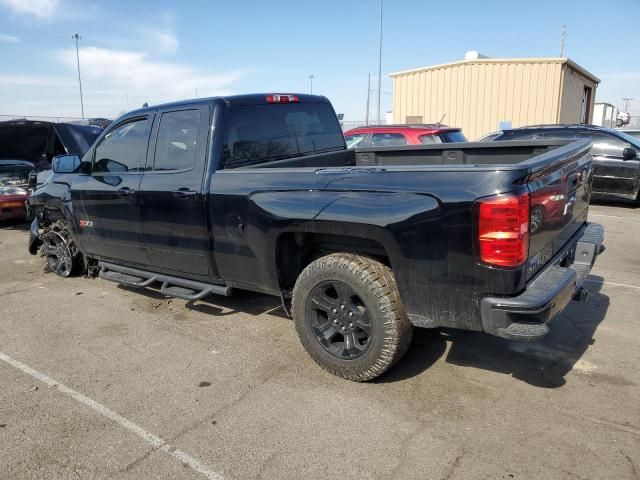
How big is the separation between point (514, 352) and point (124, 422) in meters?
2.77

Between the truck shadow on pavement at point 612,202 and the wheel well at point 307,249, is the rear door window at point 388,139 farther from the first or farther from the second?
the wheel well at point 307,249

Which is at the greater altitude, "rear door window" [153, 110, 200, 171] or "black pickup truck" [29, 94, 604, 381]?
"rear door window" [153, 110, 200, 171]

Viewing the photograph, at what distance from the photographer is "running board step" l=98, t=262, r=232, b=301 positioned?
14.0 ft

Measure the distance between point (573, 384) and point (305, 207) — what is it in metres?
2.11

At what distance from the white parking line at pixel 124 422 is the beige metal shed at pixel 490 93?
17452mm

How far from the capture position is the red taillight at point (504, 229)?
8.73 ft

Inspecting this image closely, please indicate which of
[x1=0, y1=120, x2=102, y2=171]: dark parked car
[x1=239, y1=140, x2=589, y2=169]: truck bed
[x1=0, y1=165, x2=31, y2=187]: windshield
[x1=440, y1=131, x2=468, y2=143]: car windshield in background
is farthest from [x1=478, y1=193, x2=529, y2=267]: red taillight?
[x1=0, y1=165, x2=31, y2=187]: windshield

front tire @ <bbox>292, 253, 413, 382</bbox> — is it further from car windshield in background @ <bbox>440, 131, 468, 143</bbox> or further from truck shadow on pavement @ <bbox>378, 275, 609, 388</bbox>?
car windshield in background @ <bbox>440, 131, 468, 143</bbox>

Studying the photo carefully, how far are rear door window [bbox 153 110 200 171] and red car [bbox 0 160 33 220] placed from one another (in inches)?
237

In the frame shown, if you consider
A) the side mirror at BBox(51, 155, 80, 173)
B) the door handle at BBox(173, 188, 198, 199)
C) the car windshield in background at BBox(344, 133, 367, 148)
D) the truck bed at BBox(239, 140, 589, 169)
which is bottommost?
the door handle at BBox(173, 188, 198, 199)

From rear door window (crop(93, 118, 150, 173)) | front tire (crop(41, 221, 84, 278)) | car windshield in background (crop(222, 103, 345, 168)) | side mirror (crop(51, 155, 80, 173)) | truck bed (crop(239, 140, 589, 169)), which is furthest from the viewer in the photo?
front tire (crop(41, 221, 84, 278))

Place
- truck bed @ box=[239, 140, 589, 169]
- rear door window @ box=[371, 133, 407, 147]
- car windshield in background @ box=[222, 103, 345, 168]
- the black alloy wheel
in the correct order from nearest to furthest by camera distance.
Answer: the black alloy wheel
car windshield in background @ box=[222, 103, 345, 168]
truck bed @ box=[239, 140, 589, 169]
rear door window @ box=[371, 133, 407, 147]

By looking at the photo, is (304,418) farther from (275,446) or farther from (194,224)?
(194,224)

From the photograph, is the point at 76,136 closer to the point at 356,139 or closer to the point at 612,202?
the point at 356,139
